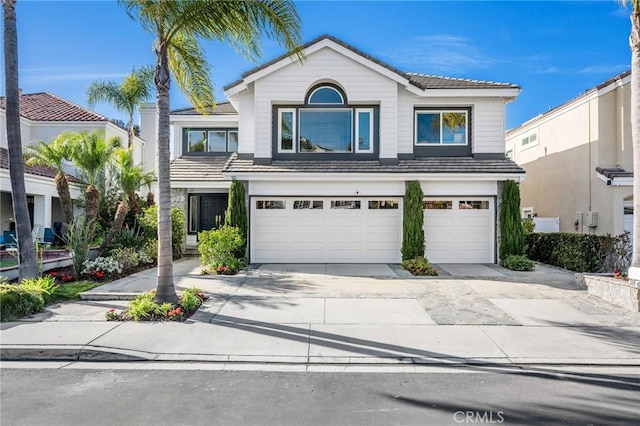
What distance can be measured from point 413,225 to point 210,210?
27.9 feet

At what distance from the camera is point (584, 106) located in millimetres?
16484

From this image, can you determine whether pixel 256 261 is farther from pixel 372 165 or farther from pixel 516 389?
pixel 516 389

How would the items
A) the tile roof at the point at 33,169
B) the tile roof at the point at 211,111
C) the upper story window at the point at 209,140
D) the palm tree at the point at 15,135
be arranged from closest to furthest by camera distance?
the palm tree at the point at 15,135 < the tile roof at the point at 33,169 < the tile roof at the point at 211,111 < the upper story window at the point at 209,140

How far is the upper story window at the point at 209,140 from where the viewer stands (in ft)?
59.0

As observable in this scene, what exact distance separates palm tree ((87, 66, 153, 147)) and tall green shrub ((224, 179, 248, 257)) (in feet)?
41.5

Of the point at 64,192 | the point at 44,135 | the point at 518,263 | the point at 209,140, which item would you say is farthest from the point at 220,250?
the point at 44,135

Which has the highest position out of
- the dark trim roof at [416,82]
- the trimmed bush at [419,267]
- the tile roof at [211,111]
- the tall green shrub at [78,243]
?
the dark trim roof at [416,82]

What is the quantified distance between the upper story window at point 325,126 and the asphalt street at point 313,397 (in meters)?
10.2

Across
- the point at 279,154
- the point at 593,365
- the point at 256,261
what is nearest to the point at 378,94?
A: the point at 279,154

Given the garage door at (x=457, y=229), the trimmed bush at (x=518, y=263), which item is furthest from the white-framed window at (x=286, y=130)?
Answer: the trimmed bush at (x=518, y=263)

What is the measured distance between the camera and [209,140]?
17984 millimetres
